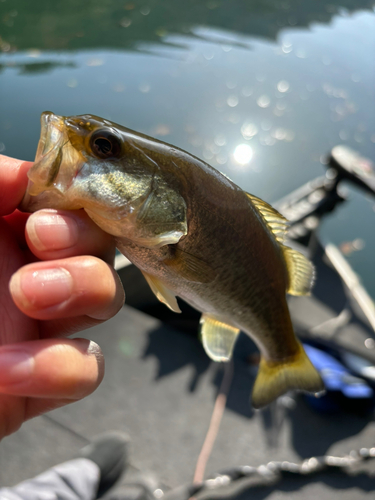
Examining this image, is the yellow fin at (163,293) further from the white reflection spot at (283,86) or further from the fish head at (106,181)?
the white reflection spot at (283,86)

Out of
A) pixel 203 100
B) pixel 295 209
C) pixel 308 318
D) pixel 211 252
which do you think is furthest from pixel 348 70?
pixel 211 252

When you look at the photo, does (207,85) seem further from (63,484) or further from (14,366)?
(14,366)

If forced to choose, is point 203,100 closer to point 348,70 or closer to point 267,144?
point 267,144

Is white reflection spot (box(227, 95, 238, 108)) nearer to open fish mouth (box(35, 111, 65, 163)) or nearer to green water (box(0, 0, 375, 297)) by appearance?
green water (box(0, 0, 375, 297))

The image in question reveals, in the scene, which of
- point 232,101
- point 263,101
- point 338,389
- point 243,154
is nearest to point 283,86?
point 263,101

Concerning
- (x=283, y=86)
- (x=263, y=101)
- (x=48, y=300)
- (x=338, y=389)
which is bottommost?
(x=338, y=389)

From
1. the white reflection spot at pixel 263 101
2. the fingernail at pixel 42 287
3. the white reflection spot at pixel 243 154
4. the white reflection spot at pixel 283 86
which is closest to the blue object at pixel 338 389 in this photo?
the fingernail at pixel 42 287

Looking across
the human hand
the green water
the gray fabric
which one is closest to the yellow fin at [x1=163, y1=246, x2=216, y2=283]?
the human hand
